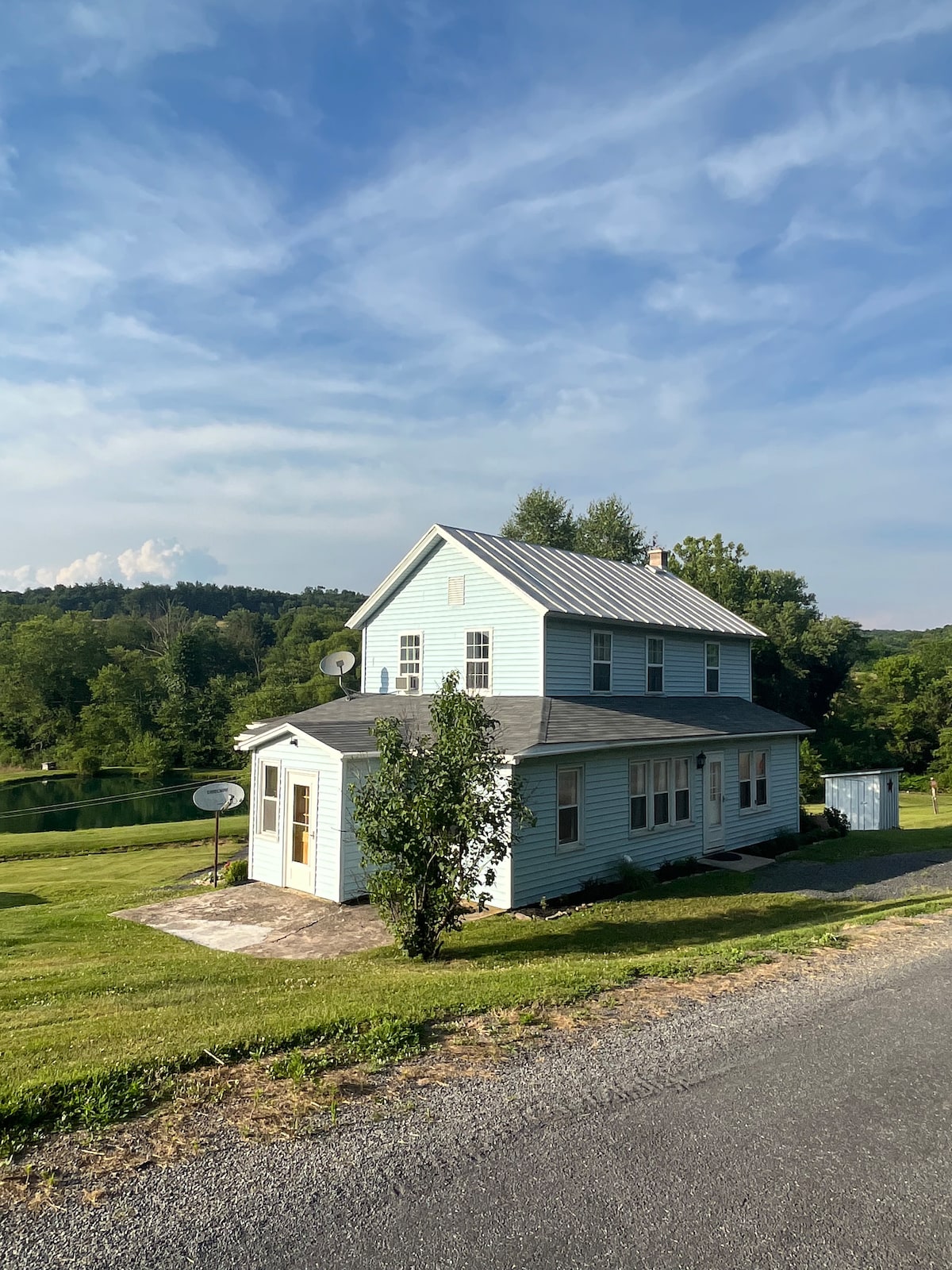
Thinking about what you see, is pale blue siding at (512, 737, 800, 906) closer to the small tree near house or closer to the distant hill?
the small tree near house

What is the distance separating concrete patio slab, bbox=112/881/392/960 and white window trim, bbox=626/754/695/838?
6.10 meters

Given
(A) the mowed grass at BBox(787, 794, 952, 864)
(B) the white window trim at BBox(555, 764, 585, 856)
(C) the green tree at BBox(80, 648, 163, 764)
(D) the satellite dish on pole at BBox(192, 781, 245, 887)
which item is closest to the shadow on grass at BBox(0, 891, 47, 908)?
(D) the satellite dish on pole at BBox(192, 781, 245, 887)

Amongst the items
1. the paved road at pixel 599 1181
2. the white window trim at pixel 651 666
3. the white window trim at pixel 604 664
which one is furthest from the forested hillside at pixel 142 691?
the paved road at pixel 599 1181

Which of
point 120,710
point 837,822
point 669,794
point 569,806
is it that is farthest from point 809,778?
point 120,710

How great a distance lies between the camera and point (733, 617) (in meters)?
24.6

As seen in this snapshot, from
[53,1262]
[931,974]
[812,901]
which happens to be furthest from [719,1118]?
[812,901]

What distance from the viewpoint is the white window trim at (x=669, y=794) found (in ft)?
55.6

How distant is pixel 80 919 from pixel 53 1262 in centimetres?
1173

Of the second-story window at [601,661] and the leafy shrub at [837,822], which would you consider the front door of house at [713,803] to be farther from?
the leafy shrub at [837,822]

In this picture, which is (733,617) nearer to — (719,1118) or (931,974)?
(931,974)

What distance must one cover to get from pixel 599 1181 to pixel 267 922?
393 inches

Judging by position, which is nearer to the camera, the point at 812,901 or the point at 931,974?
the point at 931,974

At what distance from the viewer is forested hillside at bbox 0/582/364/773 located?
6400cm

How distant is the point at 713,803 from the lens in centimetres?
1933
